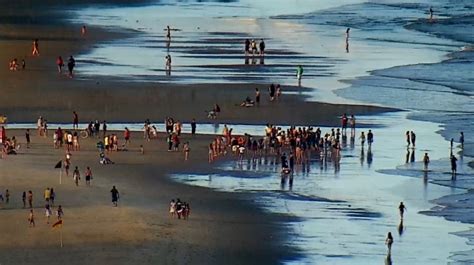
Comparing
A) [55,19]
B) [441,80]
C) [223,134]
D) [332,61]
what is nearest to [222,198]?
[223,134]

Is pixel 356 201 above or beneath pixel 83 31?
beneath

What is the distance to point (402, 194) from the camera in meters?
40.2

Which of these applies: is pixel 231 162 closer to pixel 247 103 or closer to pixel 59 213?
pixel 59 213

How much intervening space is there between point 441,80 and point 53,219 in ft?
101

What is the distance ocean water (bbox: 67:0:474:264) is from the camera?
3588 cm

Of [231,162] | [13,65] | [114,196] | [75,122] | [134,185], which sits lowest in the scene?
[114,196]

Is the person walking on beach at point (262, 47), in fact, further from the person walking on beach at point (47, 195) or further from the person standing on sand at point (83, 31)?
the person walking on beach at point (47, 195)

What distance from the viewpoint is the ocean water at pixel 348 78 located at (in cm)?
3588

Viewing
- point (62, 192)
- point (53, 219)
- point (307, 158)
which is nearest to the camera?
point (53, 219)

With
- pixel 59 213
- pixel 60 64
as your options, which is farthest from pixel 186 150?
pixel 60 64

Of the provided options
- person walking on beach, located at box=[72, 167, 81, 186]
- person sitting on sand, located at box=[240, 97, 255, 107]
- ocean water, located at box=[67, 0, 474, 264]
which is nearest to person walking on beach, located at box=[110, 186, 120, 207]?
person walking on beach, located at box=[72, 167, 81, 186]

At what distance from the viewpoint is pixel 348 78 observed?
6247 centimetres

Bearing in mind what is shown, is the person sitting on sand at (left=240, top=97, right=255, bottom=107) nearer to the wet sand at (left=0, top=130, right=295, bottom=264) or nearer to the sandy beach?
the sandy beach

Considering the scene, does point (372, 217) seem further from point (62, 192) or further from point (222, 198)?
point (62, 192)
